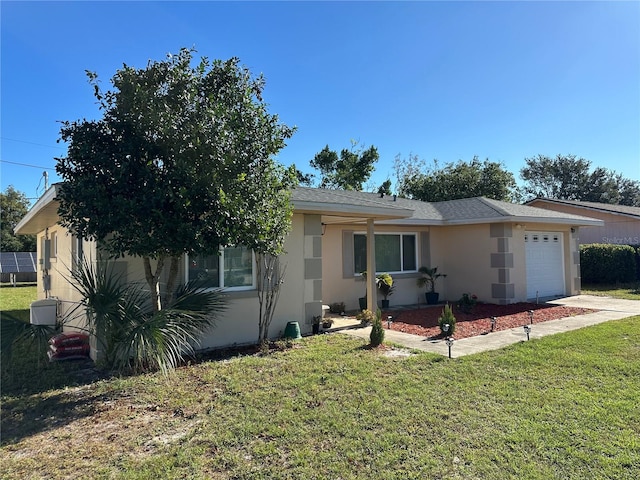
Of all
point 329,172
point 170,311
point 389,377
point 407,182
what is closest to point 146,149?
point 170,311

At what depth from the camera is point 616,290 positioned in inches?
661

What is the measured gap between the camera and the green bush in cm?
1875

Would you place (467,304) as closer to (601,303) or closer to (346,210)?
(601,303)

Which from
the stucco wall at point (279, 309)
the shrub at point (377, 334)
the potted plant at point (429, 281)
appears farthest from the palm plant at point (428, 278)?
the shrub at point (377, 334)

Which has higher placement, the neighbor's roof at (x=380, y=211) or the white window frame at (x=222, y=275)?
the neighbor's roof at (x=380, y=211)

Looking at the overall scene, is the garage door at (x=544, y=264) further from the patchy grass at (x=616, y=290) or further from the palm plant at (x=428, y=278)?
the palm plant at (x=428, y=278)

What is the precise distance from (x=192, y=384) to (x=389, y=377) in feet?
9.23

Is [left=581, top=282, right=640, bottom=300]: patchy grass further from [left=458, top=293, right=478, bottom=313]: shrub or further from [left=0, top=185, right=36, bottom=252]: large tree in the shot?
[left=0, top=185, right=36, bottom=252]: large tree

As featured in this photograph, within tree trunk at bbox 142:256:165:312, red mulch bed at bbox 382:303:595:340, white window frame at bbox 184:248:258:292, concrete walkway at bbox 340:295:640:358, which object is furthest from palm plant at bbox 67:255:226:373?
red mulch bed at bbox 382:303:595:340

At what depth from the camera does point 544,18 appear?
948 cm

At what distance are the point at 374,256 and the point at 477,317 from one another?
342cm

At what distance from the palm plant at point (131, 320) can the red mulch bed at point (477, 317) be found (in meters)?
5.08

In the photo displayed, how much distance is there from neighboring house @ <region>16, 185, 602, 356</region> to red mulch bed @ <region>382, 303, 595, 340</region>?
88 centimetres

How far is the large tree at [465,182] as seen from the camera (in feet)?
108
